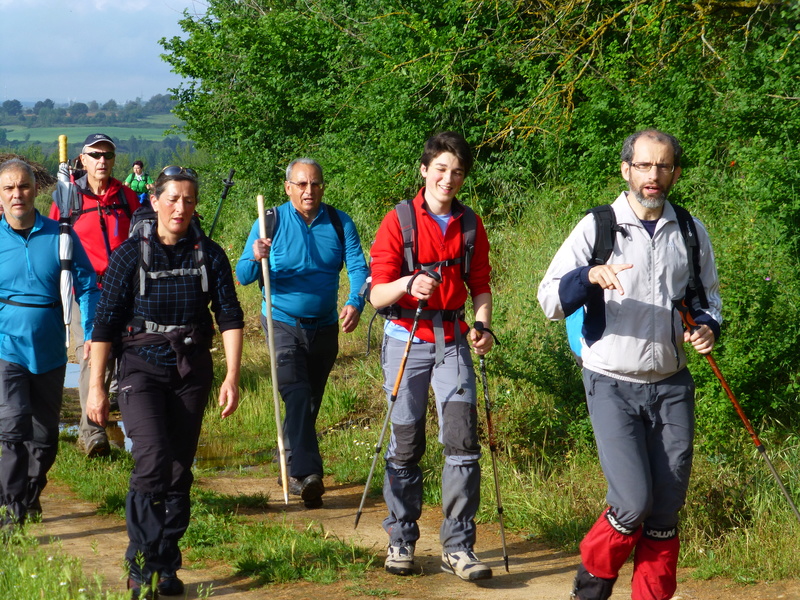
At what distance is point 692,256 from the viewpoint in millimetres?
Result: 4238

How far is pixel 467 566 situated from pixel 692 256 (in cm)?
204

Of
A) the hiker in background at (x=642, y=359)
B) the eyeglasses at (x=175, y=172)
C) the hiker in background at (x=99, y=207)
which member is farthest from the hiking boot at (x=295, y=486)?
the hiker in background at (x=642, y=359)

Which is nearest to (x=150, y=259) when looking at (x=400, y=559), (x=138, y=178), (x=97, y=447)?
(x=400, y=559)

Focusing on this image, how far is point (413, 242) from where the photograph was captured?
16.6 feet

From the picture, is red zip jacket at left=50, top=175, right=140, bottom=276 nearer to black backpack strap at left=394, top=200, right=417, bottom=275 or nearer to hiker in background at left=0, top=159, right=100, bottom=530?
hiker in background at left=0, top=159, right=100, bottom=530

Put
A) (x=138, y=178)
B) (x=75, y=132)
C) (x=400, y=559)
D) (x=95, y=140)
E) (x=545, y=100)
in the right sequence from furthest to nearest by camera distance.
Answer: (x=75, y=132)
(x=138, y=178)
(x=545, y=100)
(x=95, y=140)
(x=400, y=559)

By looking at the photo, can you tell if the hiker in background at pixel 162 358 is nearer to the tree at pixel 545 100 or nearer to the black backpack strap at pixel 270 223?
the black backpack strap at pixel 270 223

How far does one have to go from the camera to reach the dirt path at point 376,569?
499cm

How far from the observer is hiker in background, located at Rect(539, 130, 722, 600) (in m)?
4.14

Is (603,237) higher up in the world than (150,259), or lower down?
higher up

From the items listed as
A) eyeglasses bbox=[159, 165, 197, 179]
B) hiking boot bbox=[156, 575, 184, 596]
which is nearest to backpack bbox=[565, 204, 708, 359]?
eyeglasses bbox=[159, 165, 197, 179]

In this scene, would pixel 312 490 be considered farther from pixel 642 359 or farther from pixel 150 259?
pixel 642 359

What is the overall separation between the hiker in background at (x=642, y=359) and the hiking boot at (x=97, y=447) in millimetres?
4743

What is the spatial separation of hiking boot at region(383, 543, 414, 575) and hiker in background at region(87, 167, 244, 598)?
1.11m
